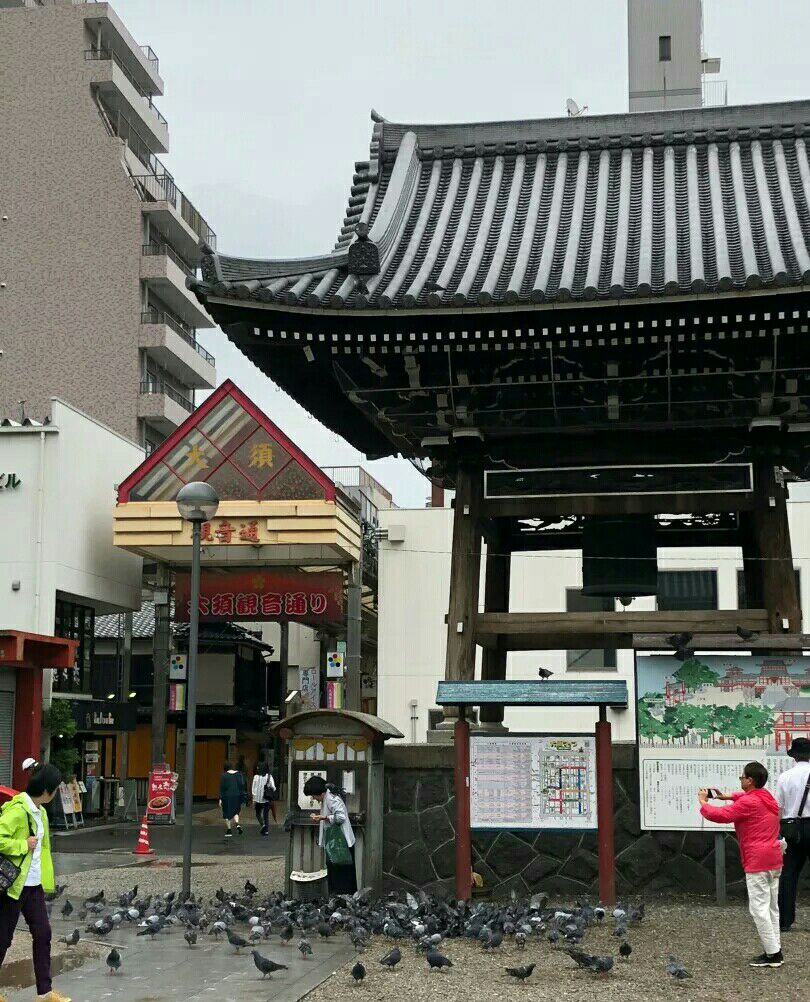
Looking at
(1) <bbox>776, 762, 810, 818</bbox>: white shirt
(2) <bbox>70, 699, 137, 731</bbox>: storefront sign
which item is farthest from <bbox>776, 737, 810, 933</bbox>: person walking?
(2) <bbox>70, 699, 137, 731</bbox>: storefront sign

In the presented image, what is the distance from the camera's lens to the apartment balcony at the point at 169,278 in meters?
55.5

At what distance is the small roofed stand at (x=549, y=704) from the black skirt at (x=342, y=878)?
126 cm

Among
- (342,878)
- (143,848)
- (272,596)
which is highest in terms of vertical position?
(272,596)

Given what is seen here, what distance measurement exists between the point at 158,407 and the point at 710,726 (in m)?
43.6

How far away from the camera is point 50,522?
1331 inches

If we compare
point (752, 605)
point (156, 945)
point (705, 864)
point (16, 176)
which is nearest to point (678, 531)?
point (752, 605)

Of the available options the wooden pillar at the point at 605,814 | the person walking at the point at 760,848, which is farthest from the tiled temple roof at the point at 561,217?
the person walking at the point at 760,848

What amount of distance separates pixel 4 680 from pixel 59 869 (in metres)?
10.1

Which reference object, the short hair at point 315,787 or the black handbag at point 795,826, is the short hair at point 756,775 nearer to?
the black handbag at point 795,826

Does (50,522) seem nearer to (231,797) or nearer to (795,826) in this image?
(231,797)

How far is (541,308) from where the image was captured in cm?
1498

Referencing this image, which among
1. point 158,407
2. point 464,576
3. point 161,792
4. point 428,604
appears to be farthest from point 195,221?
point 464,576

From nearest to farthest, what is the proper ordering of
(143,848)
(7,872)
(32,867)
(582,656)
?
(7,872) → (32,867) → (143,848) → (582,656)

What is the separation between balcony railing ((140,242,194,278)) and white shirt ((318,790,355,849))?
4324 centimetres
